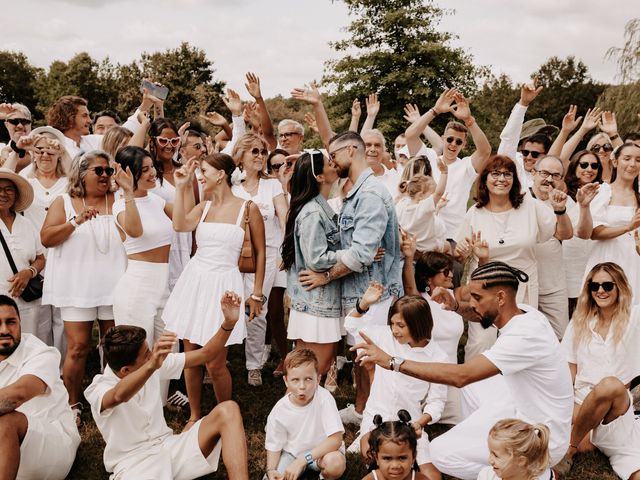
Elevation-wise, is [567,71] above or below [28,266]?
above

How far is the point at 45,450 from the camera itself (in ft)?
14.5

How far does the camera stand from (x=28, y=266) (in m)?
6.02

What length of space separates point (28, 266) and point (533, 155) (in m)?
6.12

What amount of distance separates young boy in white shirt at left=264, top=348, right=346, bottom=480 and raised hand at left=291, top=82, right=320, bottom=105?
3343 mm

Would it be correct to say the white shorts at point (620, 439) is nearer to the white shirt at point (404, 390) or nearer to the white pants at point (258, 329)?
the white shirt at point (404, 390)

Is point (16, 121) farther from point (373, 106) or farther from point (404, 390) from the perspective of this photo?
point (404, 390)

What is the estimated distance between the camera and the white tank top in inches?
225

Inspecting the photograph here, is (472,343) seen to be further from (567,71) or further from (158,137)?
(567,71)

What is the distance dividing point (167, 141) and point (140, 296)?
2.04 metres

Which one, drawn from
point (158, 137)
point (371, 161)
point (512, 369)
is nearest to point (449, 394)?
point (512, 369)

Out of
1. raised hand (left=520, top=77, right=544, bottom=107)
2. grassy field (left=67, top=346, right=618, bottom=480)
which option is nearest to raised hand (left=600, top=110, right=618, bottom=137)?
raised hand (left=520, top=77, right=544, bottom=107)

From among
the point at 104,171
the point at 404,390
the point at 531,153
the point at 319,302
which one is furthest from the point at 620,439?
the point at 104,171

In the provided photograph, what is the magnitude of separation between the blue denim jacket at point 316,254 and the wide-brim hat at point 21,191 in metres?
2.70

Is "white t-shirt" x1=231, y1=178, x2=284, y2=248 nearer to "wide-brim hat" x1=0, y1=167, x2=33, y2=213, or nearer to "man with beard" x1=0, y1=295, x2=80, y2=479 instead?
"wide-brim hat" x1=0, y1=167, x2=33, y2=213
